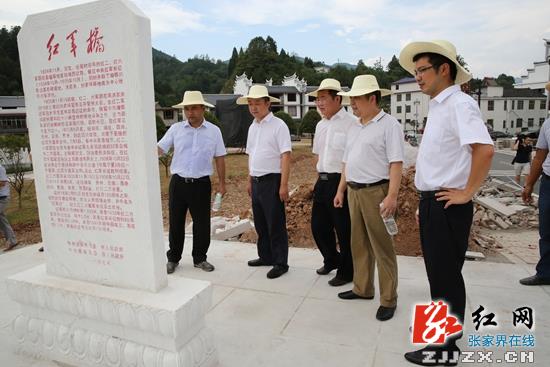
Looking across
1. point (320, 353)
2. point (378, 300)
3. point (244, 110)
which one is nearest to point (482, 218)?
point (378, 300)

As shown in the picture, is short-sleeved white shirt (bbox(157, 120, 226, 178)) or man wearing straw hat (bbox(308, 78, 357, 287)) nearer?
man wearing straw hat (bbox(308, 78, 357, 287))

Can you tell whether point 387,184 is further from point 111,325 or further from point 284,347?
point 111,325

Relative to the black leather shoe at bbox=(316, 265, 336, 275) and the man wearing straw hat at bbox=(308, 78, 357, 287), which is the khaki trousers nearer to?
the man wearing straw hat at bbox=(308, 78, 357, 287)

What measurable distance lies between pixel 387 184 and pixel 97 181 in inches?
80.6

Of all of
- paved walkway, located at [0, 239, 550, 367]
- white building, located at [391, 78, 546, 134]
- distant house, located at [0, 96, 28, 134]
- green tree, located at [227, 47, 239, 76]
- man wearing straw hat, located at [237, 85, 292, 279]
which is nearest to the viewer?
paved walkway, located at [0, 239, 550, 367]

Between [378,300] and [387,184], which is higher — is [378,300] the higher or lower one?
the lower one

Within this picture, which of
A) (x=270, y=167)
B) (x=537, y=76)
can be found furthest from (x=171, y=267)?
(x=537, y=76)

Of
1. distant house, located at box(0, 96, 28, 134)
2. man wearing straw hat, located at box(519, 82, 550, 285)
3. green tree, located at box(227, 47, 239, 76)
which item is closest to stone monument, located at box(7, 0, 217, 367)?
man wearing straw hat, located at box(519, 82, 550, 285)

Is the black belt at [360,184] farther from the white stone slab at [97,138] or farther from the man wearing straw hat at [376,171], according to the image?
the white stone slab at [97,138]

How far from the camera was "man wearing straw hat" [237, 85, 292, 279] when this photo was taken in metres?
3.79

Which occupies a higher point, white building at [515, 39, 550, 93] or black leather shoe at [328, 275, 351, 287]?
white building at [515, 39, 550, 93]

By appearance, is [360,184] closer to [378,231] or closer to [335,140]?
[378,231]

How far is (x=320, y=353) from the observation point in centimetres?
250

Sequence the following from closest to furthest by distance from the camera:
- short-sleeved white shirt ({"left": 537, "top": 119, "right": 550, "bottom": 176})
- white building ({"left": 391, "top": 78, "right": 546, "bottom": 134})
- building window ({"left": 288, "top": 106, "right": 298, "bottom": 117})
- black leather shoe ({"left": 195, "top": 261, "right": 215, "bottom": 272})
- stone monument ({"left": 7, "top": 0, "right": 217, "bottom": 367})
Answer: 1. stone monument ({"left": 7, "top": 0, "right": 217, "bottom": 367})
2. short-sleeved white shirt ({"left": 537, "top": 119, "right": 550, "bottom": 176})
3. black leather shoe ({"left": 195, "top": 261, "right": 215, "bottom": 272})
4. white building ({"left": 391, "top": 78, "right": 546, "bottom": 134})
5. building window ({"left": 288, "top": 106, "right": 298, "bottom": 117})
